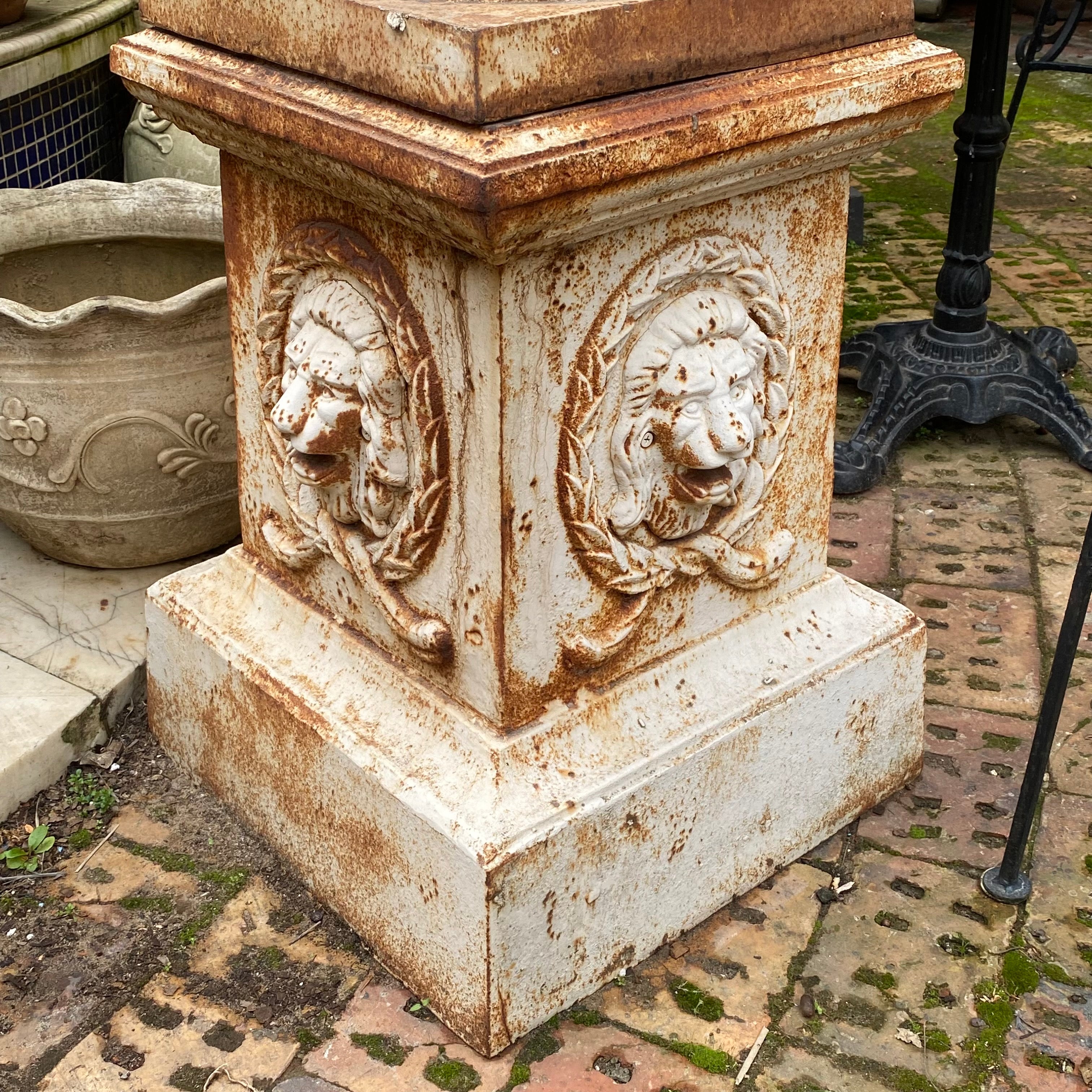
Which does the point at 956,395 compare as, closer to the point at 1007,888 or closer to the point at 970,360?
the point at 970,360

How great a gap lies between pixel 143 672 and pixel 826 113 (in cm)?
156

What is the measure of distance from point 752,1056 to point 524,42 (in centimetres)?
133

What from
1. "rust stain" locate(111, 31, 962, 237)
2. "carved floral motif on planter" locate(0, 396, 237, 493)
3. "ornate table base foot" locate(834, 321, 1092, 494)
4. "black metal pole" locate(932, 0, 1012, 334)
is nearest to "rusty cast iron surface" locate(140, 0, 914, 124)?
"rust stain" locate(111, 31, 962, 237)

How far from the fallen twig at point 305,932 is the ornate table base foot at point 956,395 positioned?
5.61 ft

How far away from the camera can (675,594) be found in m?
2.01

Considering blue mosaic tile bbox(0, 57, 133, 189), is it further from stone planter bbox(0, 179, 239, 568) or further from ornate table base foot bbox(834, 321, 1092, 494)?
ornate table base foot bbox(834, 321, 1092, 494)

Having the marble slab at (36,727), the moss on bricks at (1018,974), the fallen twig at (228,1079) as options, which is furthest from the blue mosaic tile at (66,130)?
the moss on bricks at (1018,974)

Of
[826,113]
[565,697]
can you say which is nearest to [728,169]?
[826,113]

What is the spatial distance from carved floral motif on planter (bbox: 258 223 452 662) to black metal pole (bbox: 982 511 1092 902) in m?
0.86

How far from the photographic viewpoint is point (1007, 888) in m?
2.14

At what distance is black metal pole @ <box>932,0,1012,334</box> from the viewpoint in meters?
3.22

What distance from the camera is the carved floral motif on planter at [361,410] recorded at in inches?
70.2

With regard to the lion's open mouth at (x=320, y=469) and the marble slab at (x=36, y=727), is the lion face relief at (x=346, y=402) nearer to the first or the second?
the lion's open mouth at (x=320, y=469)

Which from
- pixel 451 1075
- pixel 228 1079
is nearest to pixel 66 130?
pixel 228 1079
